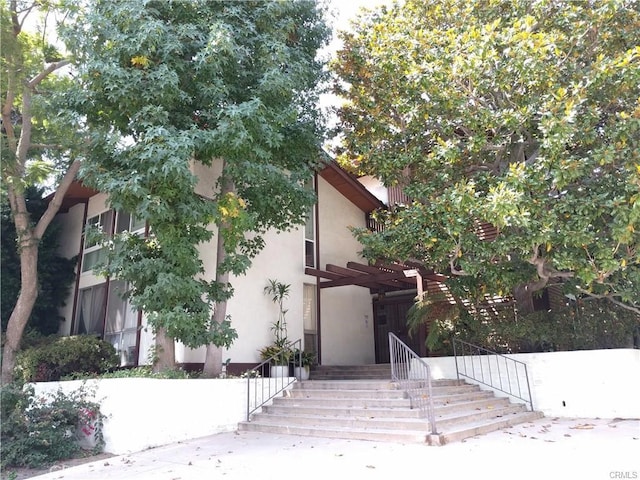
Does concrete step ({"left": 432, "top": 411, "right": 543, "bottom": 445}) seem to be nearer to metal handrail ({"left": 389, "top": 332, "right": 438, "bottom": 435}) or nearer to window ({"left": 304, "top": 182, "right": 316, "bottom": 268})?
metal handrail ({"left": 389, "top": 332, "right": 438, "bottom": 435})

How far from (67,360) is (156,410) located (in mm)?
3522

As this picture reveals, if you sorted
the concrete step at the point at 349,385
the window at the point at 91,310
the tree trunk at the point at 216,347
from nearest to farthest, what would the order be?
1. the concrete step at the point at 349,385
2. the tree trunk at the point at 216,347
3. the window at the point at 91,310

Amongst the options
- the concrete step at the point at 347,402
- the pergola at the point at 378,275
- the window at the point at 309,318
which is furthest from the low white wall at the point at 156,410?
the pergola at the point at 378,275

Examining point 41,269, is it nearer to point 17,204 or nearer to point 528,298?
point 17,204

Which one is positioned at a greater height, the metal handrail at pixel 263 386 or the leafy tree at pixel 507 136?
the leafy tree at pixel 507 136

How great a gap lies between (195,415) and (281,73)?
6518mm

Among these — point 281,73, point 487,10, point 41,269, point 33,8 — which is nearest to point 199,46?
point 281,73

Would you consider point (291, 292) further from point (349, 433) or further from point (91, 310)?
point (349, 433)

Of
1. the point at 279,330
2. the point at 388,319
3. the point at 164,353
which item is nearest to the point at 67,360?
the point at 164,353

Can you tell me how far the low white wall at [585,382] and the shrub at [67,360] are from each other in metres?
8.88

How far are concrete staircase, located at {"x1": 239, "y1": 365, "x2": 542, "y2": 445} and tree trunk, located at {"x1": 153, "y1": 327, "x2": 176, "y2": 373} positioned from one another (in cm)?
184

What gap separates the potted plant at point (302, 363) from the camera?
11.2 m

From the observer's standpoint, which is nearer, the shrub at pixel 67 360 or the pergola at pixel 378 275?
the shrub at pixel 67 360

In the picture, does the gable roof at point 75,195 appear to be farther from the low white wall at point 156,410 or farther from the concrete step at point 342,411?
the concrete step at point 342,411
